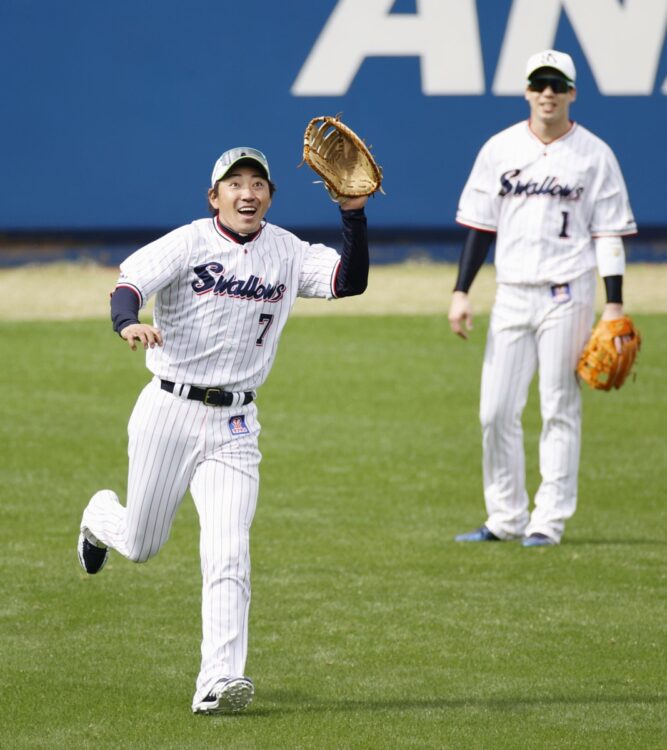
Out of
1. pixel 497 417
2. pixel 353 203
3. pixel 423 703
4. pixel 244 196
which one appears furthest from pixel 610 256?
pixel 423 703

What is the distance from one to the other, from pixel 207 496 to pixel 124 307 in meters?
0.66

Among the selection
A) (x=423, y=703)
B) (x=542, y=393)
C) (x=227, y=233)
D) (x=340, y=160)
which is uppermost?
(x=340, y=160)

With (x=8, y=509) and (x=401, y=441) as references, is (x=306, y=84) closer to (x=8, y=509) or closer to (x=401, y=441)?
(x=401, y=441)

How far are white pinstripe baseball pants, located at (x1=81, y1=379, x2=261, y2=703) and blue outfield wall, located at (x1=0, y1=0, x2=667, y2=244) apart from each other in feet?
35.6

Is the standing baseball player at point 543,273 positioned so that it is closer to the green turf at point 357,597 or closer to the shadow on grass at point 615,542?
the shadow on grass at point 615,542

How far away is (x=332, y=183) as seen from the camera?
529 centimetres

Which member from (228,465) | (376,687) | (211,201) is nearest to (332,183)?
(211,201)

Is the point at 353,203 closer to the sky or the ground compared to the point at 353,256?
closer to the sky

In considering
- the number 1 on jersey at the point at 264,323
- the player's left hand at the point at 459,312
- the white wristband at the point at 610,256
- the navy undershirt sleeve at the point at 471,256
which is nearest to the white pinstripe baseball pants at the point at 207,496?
the number 1 on jersey at the point at 264,323

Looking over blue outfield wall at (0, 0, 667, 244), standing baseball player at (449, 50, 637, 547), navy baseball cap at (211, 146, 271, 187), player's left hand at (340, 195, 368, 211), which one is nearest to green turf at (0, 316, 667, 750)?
standing baseball player at (449, 50, 637, 547)

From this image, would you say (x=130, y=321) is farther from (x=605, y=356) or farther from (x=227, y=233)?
(x=605, y=356)

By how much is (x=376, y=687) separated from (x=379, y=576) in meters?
1.65

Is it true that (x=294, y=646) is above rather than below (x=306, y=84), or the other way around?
below

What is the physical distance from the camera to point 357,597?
661 centimetres
